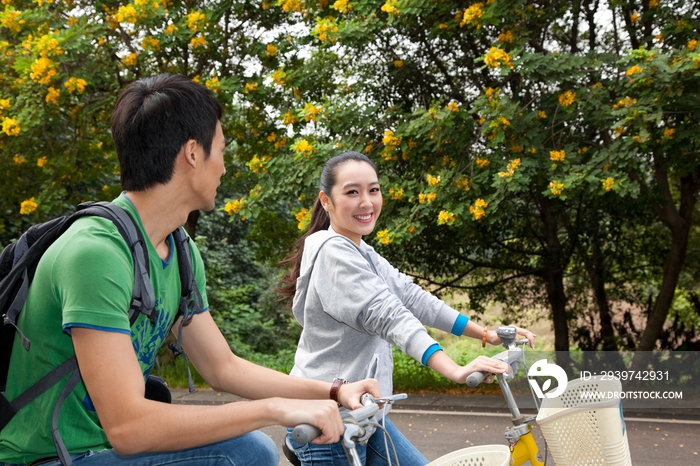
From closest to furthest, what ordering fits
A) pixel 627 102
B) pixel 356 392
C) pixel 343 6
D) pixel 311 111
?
pixel 356 392 < pixel 627 102 < pixel 343 6 < pixel 311 111

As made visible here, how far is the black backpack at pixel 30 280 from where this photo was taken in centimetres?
170

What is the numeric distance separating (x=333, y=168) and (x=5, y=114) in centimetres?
654

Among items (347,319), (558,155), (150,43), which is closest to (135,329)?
(347,319)

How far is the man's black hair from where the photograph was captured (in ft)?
6.15

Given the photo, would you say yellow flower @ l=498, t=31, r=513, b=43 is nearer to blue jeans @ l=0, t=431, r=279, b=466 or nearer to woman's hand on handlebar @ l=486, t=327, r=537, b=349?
woman's hand on handlebar @ l=486, t=327, r=537, b=349

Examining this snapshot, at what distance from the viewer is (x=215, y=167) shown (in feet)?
6.48

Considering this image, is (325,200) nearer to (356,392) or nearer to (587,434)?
(356,392)

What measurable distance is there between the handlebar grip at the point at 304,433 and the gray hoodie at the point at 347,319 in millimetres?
846

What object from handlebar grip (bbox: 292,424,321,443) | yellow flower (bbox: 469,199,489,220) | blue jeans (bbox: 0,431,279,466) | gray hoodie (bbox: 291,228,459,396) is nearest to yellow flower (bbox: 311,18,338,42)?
yellow flower (bbox: 469,199,489,220)

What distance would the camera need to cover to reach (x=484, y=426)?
6648 mm

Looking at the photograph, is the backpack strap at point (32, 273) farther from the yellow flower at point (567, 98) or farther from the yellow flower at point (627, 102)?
the yellow flower at point (567, 98)

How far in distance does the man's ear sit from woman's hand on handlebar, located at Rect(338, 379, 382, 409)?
737 mm

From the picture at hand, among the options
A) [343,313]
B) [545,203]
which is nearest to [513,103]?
[545,203]

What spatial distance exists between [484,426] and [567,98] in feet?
9.80
